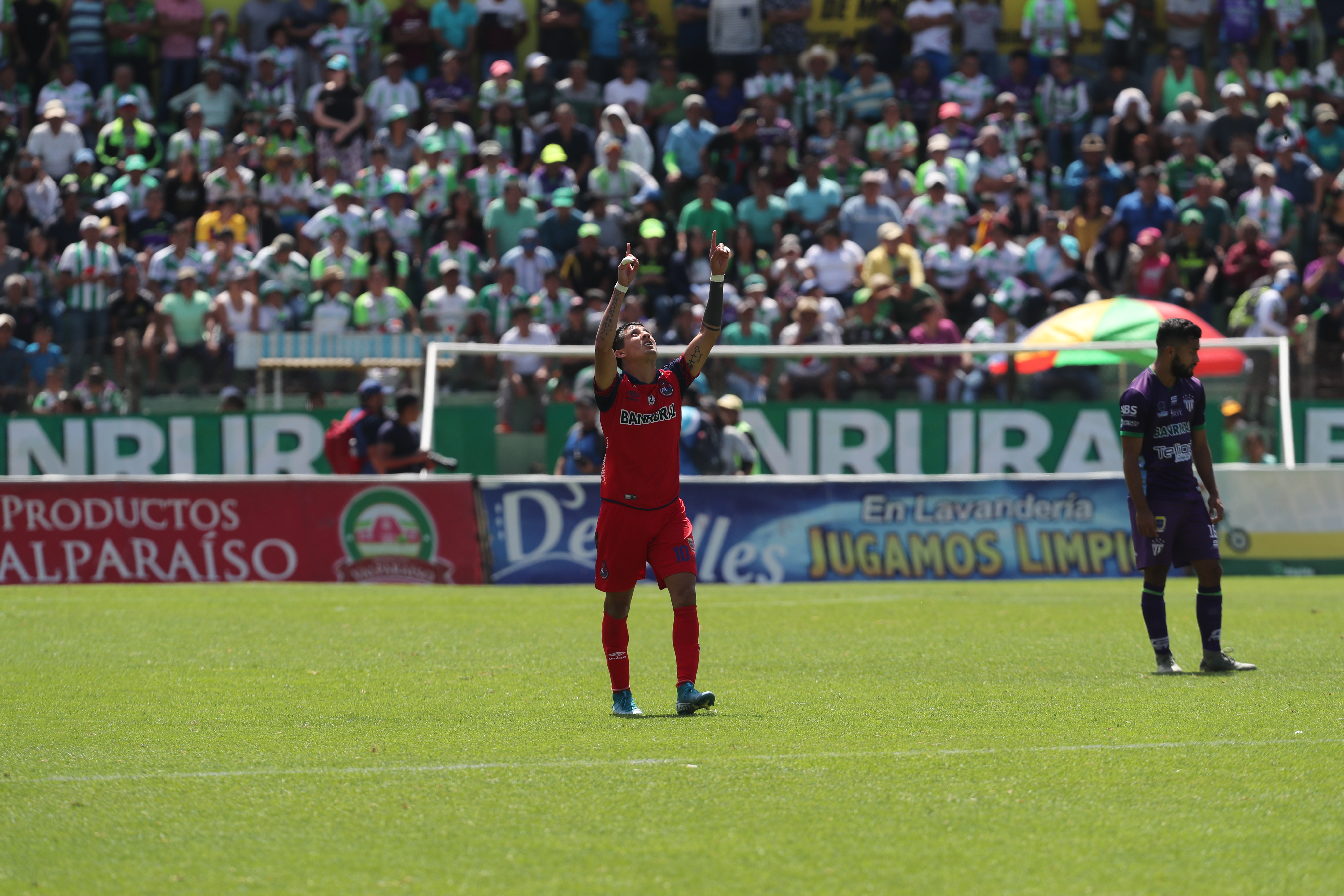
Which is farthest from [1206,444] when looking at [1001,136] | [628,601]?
[1001,136]

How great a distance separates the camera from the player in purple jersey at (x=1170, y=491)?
9445 mm

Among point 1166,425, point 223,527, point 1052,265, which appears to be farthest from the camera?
point 1052,265

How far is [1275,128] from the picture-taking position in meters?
23.2

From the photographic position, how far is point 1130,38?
992 inches

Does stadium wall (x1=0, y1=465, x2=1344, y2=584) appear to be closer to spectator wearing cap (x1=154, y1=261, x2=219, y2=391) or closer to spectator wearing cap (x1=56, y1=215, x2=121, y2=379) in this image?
spectator wearing cap (x1=154, y1=261, x2=219, y2=391)

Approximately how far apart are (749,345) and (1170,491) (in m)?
10.5

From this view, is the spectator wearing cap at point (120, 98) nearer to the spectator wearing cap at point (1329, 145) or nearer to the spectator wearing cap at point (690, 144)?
the spectator wearing cap at point (690, 144)

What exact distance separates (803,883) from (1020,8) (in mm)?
23217

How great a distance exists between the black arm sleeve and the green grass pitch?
1.96m

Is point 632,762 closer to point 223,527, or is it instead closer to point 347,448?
point 223,527

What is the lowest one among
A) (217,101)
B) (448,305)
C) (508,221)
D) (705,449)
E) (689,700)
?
(689,700)

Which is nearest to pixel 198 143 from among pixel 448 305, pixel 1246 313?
pixel 448 305

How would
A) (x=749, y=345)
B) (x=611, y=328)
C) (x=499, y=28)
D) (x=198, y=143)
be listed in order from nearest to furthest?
(x=611, y=328), (x=749, y=345), (x=198, y=143), (x=499, y=28)

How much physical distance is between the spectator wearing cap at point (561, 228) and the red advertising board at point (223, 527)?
6128 millimetres
